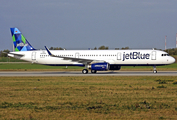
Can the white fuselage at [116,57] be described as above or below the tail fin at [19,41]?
below

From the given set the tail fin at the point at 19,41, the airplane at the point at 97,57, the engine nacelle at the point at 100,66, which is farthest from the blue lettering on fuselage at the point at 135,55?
the tail fin at the point at 19,41

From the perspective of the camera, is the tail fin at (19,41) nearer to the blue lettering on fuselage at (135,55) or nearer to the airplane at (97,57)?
the airplane at (97,57)

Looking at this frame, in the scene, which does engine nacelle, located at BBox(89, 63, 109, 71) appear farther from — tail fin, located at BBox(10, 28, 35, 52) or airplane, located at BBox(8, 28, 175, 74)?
tail fin, located at BBox(10, 28, 35, 52)

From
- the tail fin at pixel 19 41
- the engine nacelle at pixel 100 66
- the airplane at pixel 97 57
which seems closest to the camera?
the engine nacelle at pixel 100 66

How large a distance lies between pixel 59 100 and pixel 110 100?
319 centimetres

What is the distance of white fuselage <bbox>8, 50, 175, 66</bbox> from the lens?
41.0 metres

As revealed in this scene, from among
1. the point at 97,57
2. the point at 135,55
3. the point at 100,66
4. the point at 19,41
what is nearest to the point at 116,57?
the point at 135,55

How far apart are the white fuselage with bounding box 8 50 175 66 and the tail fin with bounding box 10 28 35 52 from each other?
3.28 meters

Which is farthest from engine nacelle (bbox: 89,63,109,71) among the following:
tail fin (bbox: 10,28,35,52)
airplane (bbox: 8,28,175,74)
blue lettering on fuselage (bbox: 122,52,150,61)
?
tail fin (bbox: 10,28,35,52)

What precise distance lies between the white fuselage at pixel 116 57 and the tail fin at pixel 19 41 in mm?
3277

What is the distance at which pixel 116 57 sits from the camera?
4178 cm

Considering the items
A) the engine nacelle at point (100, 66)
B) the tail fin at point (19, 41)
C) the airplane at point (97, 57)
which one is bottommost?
the engine nacelle at point (100, 66)

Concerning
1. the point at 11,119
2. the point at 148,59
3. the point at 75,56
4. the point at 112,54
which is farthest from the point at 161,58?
the point at 11,119

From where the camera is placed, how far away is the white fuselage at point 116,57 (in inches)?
1613
